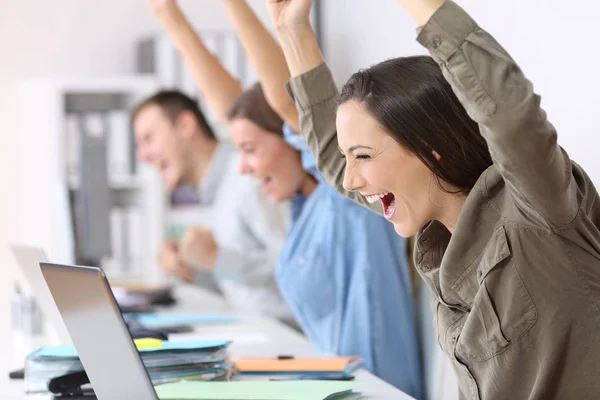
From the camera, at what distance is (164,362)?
70.1 inches

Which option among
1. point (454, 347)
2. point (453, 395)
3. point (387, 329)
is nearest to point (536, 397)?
point (454, 347)

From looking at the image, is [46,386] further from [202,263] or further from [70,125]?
[70,125]

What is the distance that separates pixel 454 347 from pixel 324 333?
1087 mm

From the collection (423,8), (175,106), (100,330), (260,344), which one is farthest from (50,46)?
(423,8)

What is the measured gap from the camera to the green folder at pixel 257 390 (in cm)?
159

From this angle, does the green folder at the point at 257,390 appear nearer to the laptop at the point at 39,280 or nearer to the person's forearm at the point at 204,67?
the laptop at the point at 39,280

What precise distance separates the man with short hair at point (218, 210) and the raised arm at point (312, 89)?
1384 millimetres

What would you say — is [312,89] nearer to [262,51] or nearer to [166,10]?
[262,51]

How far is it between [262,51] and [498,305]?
100 centimetres

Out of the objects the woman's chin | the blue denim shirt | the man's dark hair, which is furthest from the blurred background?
the woman's chin

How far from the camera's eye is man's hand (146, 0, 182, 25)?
2635mm

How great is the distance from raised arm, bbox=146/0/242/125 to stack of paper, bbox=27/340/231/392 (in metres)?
1.15

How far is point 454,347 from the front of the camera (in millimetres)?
1401

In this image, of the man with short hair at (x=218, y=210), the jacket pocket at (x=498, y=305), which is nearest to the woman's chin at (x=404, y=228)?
the jacket pocket at (x=498, y=305)
